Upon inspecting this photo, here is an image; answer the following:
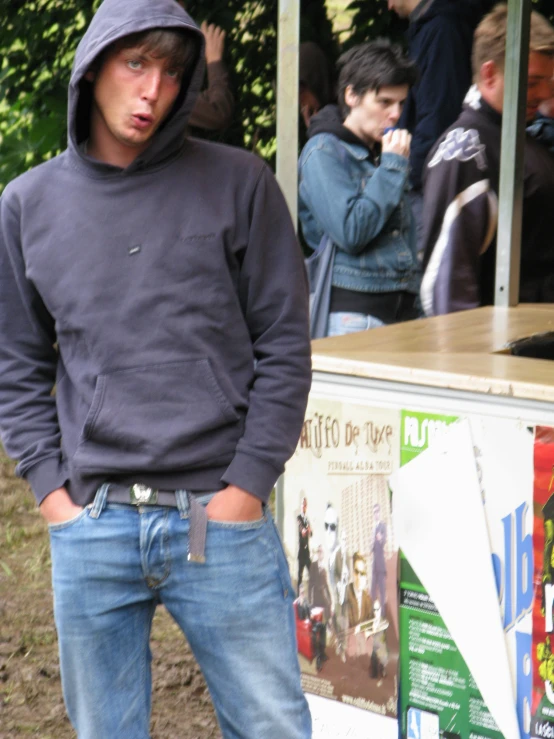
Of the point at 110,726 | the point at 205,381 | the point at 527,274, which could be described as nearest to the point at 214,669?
the point at 110,726

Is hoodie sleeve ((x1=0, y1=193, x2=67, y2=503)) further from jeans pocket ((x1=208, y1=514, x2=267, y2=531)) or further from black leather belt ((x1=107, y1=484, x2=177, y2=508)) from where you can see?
jeans pocket ((x1=208, y1=514, x2=267, y2=531))

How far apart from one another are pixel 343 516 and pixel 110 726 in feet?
2.83

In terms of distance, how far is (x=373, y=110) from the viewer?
3598 millimetres

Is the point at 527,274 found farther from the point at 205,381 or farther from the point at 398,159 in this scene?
the point at 205,381

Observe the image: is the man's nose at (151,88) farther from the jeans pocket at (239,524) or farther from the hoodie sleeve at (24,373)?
the jeans pocket at (239,524)

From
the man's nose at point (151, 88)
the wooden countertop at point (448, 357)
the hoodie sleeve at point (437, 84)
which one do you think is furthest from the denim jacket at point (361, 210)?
the man's nose at point (151, 88)

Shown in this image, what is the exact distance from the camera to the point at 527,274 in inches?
158

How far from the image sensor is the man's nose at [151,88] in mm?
1748

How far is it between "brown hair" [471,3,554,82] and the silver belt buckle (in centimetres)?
246

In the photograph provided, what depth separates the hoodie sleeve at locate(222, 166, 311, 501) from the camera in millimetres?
1767

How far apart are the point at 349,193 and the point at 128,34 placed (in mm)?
1829

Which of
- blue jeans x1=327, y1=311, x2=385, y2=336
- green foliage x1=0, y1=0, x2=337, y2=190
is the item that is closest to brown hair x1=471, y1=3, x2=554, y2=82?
blue jeans x1=327, y1=311, x2=385, y2=336

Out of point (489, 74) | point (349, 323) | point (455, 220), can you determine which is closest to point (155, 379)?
point (349, 323)

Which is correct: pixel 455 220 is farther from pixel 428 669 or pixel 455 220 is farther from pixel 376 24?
pixel 376 24
